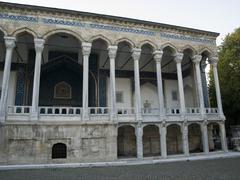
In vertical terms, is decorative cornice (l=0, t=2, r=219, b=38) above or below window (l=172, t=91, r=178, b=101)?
above

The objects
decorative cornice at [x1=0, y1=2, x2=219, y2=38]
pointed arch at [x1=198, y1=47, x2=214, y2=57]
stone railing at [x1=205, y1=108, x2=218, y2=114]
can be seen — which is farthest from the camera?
pointed arch at [x1=198, y1=47, x2=214, y2=57]

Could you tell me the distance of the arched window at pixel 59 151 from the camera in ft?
36.2

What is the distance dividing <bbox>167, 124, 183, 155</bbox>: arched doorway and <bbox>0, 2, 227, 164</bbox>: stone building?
7 centimetres

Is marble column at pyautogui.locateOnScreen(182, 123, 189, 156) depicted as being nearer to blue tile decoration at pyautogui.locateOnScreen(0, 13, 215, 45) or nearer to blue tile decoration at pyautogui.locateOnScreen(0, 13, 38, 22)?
blue tile decoration at pyautogui.locateOnScreen(0, 13, 215, 45)

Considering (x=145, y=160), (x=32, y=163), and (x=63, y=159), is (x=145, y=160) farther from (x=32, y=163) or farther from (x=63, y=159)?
(x=32, y=163)

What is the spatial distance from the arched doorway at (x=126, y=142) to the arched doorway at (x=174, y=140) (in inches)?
105

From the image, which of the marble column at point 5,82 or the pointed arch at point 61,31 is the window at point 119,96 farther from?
the marble column at point 5,82

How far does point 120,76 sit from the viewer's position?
17641 millimetres

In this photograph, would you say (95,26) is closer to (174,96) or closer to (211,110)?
(174,96)

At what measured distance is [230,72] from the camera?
18.0 meters

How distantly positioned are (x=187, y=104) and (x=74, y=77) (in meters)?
10.2

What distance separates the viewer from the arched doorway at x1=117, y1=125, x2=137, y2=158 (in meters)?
14.1

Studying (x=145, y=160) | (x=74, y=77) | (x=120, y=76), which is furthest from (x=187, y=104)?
(x=74, y=77)

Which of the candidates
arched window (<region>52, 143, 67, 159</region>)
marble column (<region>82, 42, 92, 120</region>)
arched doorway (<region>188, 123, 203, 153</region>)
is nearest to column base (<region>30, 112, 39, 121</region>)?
arched window (<region>52, 143, 67, 159</region>)
